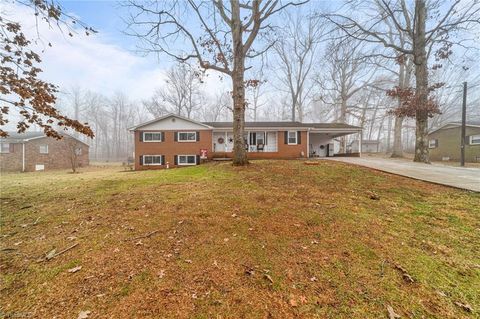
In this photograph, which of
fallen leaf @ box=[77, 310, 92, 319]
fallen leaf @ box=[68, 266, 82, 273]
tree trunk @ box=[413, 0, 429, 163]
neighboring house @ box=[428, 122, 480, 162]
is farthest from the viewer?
neighboring house @ box=[428, 122, 480, 162]

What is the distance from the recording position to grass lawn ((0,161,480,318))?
6.99ft

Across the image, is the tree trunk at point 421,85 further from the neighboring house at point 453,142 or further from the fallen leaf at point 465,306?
the fallen leaf at point 465,306

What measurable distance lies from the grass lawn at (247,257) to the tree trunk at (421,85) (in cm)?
1077

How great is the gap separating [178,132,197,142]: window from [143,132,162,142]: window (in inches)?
68.6

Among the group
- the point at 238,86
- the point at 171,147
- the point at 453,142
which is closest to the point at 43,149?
the point at 171,147

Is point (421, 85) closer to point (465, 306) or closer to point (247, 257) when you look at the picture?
point (465, 306)

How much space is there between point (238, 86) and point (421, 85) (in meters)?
12.6

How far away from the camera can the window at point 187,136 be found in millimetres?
18781

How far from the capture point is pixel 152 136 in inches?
736

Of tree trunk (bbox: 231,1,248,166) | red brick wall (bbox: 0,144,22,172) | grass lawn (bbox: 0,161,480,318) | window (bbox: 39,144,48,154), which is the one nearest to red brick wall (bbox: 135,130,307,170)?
tree trunk (bbox: 231,1,248,166)

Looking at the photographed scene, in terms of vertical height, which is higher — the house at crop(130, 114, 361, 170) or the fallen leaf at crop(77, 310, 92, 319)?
the house at crop(130, 114, 361, 170)

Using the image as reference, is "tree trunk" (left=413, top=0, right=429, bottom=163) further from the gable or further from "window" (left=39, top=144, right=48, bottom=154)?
"window" (left=39, top=144, right=48, bottom=154)

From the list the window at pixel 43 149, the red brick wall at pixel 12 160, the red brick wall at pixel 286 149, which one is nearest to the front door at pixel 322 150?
the red brick wall at pixel 286 149

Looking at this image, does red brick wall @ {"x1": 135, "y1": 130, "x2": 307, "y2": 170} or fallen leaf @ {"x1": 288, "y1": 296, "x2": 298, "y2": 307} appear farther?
red brick wall @ {"x1": 135, "y1": 130, "x2": 307, "y2": 170}
